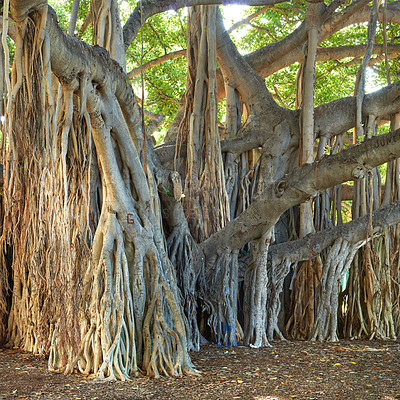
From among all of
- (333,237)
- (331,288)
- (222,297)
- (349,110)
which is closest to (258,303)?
(222,297)

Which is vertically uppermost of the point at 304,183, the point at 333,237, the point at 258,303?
the point at 304,183

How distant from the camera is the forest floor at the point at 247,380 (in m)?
3.36

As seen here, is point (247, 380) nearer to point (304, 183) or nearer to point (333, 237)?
point (304, 183)

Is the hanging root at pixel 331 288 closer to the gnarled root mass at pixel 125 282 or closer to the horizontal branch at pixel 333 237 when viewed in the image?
the horizontal branch at pixel 333 237

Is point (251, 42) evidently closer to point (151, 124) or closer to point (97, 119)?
point (151, 124)

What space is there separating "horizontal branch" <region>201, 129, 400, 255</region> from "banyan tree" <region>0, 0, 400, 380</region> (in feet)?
0.04

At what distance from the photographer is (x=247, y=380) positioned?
3709 millimetres

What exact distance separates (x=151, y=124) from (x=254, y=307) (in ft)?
12.0

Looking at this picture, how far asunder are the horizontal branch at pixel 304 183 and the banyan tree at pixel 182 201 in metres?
0.01

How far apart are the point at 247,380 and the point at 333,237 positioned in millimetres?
2334

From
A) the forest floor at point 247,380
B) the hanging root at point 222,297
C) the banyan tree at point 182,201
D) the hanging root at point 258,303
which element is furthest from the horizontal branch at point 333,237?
the forest floor at point 247,380

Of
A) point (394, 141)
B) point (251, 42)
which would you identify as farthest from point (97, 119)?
point (251, 42)

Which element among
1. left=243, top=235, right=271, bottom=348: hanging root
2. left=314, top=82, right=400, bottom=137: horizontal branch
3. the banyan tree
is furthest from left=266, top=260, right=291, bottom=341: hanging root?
left=314, top=82, right=400, bottom=137: horizontal branch

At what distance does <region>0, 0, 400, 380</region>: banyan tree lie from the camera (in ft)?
12.0
